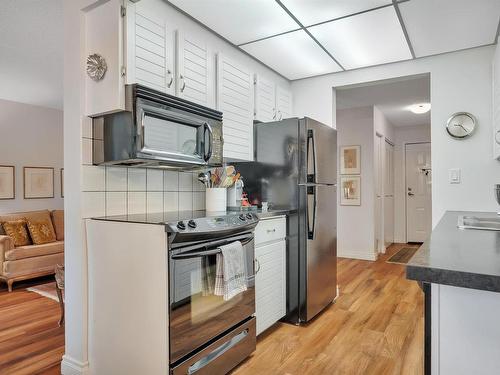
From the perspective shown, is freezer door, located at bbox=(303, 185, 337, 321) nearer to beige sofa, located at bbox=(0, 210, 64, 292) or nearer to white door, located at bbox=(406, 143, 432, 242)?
beige sofa, located at bbox=(0, 210, 64, 292)

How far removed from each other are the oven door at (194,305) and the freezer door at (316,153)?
3.10 ft

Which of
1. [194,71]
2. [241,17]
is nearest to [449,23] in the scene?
[241,17]

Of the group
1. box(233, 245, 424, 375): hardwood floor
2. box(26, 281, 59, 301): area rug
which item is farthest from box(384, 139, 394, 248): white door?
box(26, 281, 59, 301): area rug

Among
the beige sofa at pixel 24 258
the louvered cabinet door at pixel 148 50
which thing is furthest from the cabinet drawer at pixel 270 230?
the beige sofa at pixel 24 258

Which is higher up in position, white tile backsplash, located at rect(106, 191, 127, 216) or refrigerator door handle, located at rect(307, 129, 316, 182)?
refrigerator door handle, located at rect(307, 129, 316, 182)

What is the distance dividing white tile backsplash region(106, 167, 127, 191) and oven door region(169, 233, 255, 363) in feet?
2.23

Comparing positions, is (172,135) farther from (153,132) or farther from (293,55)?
(293,55)

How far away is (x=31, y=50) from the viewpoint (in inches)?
127

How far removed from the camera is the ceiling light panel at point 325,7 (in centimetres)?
212

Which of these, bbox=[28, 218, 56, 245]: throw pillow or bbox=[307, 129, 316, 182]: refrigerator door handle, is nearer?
bbox=[307, 129, 316, 182]: refrigerator door handle

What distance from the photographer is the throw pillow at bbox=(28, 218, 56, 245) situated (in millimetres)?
4363

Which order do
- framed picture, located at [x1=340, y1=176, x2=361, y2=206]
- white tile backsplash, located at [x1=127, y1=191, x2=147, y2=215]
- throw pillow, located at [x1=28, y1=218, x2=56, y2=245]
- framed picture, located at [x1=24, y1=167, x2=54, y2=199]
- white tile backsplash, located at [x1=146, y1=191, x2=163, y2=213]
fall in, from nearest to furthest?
1. white tile backsplash, located at [x1=127, y1=191, x2=147, y2=215]
2. white tile backsplash, located at [x1=146, y1=191, x2=163, y2=213]
3. throw pillow, located at [x1=28, y1=218, x2=56, y2=245]
4. framed picture, located at [x1=24, y1=167, x2=54, y2=199]
5. framed picture, located at [x1=340, y1=176, x2=361, y2=206]

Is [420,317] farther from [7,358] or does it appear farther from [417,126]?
[417,126]

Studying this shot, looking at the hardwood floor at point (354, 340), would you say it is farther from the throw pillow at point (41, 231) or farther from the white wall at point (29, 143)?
the white wall at point (29, 143)
